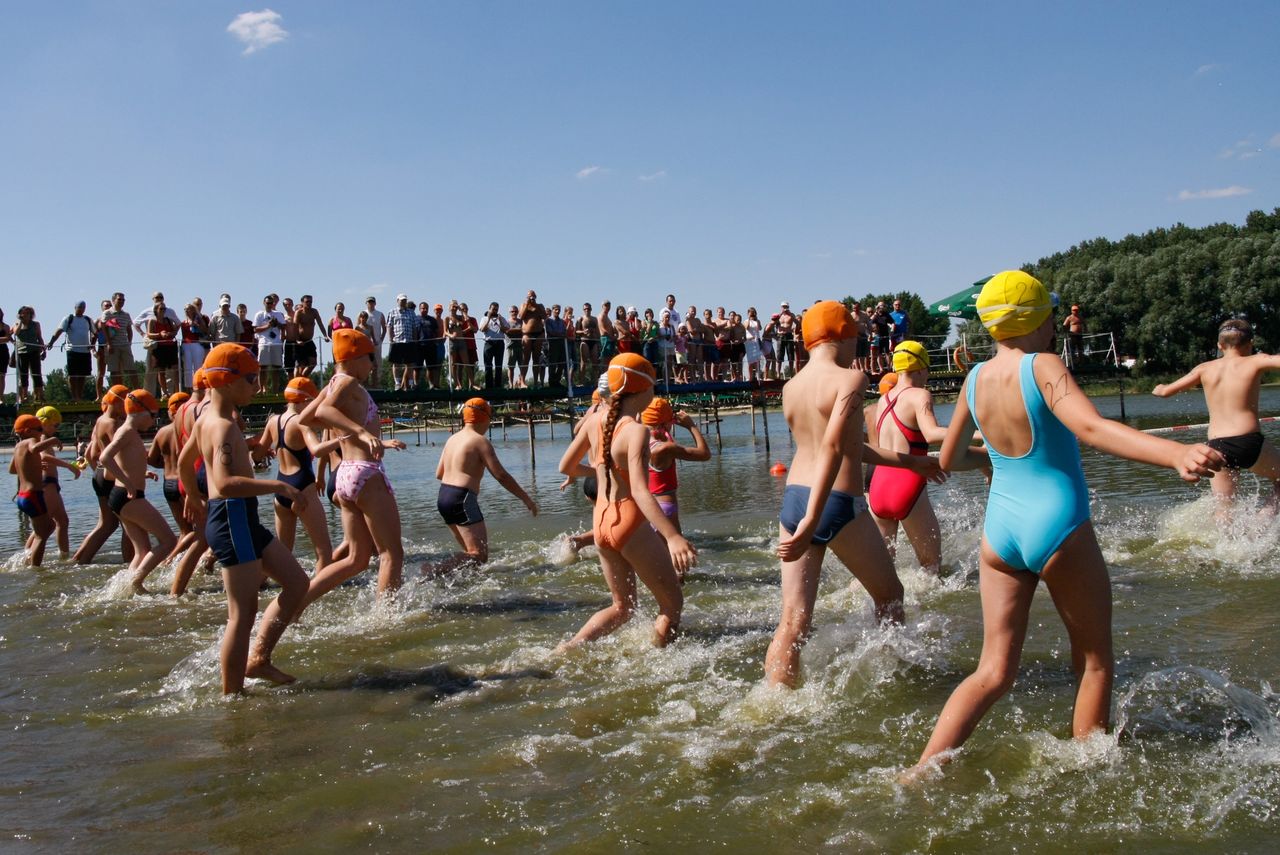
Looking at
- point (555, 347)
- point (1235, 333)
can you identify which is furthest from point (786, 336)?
point (1235, 333)

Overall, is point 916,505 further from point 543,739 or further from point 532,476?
point 532,476

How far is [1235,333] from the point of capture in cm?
773

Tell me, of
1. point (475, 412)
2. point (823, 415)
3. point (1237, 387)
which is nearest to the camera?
point (823, 415)

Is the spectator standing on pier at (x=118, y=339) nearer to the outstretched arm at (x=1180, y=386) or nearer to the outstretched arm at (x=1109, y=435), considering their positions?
the outstretched arm at (x=1180, y=386)

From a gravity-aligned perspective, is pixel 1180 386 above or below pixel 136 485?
above

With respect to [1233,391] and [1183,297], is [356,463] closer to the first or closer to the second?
[1233,391]

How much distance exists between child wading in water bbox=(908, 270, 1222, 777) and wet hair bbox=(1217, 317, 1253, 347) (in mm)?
5051

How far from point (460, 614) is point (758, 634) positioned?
2.61m

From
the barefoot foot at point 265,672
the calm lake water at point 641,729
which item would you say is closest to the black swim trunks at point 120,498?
the calm lake water at point 641,729

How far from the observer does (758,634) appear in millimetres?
6523

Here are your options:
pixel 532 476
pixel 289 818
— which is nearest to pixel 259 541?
pixel 289 818

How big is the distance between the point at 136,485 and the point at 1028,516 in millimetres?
8793

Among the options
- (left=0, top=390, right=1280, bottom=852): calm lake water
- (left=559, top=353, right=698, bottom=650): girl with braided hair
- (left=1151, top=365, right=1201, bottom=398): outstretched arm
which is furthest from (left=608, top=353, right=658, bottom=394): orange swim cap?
(left=1151, top=365, right=1201, bottom=398): outstretched arm

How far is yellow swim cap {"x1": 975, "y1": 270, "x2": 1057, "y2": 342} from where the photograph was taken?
3527 millimetres
